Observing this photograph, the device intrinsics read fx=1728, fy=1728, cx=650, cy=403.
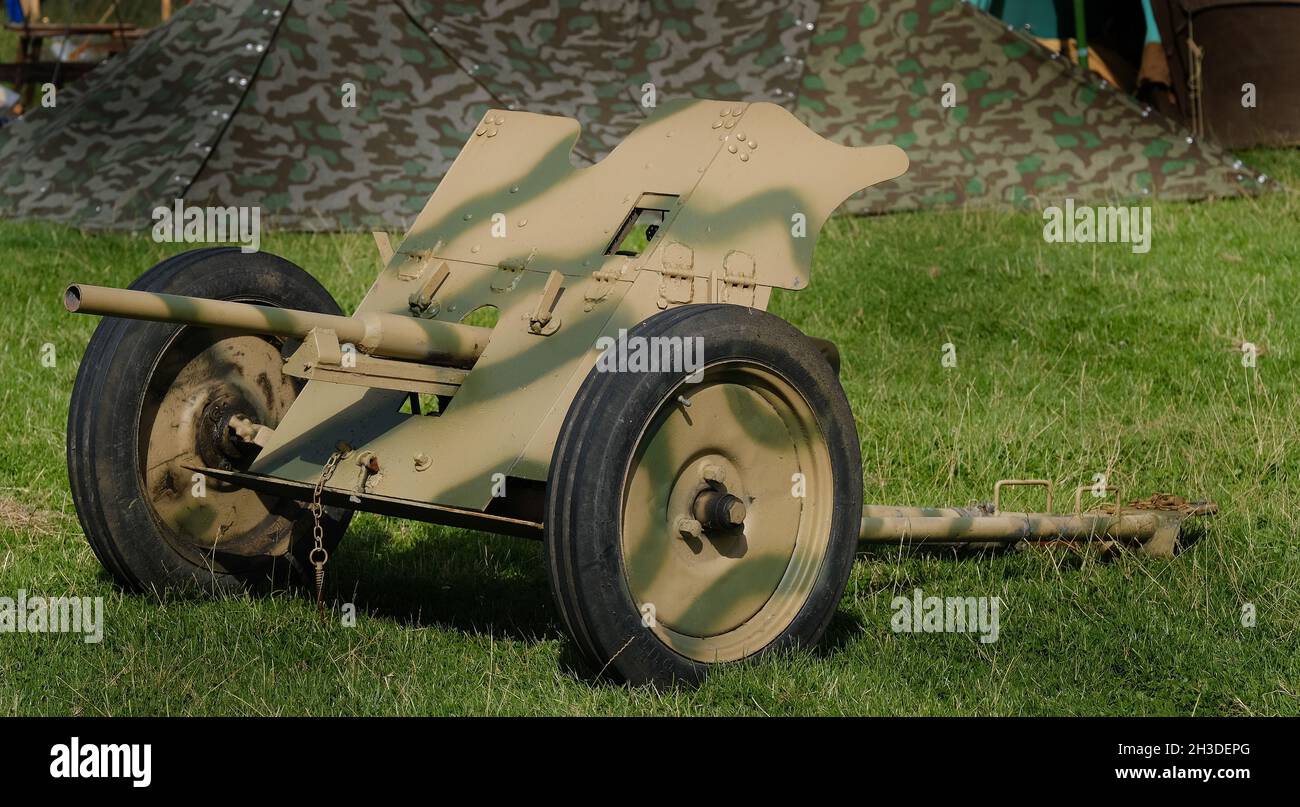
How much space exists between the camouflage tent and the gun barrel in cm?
564

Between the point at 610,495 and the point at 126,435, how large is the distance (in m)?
1.76

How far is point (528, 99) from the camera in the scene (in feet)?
37.1

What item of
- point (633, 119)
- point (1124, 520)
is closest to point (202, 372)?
point (1124, 520)

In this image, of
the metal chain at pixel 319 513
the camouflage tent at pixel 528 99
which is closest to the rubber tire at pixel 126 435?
the metal chain at pixel 319 513

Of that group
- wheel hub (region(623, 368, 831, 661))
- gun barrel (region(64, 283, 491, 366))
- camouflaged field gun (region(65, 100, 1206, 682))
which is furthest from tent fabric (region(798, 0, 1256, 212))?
wheel hub (region(623, 368, 831, 661))

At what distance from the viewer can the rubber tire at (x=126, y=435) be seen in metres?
5.21

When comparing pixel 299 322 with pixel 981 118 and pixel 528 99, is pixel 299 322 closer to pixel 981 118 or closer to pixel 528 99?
pixel 528 99

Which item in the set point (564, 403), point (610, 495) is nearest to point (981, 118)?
point (564, 403)

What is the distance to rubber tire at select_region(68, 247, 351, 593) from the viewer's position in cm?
521

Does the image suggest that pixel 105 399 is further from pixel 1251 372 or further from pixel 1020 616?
pixel 1251 372

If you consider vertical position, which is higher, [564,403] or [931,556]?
[564,403]

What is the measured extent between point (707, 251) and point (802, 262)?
0.30 m

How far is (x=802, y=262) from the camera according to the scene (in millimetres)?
5258

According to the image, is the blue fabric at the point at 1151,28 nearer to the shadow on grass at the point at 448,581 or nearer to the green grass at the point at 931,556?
the green grass at the point at 931,556
